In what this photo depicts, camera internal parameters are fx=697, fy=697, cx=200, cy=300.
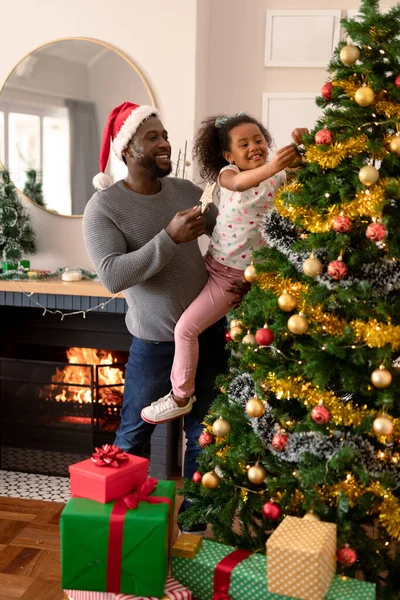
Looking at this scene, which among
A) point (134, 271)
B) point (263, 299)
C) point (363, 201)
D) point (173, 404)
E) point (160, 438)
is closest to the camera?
point (363, 201)

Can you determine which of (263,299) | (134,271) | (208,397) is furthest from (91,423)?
(263,299)

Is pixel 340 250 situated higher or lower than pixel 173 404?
higher

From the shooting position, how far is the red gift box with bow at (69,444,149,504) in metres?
1.81

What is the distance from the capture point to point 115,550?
68.6 inches

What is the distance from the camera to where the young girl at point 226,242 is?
7.02ft

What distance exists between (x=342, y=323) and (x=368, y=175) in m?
0.38

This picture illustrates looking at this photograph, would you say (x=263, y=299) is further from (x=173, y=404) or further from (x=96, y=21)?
(x=96, y=21)

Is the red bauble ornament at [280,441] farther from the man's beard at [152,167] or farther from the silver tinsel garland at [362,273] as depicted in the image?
the man's beard at [152,167]

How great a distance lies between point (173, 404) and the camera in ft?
7.41

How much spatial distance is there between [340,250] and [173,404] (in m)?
0.82

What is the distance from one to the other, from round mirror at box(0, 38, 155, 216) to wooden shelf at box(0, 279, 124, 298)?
43cm

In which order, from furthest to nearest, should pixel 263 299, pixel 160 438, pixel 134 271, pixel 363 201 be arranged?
pixel 160 438 < pixel 134 271 < pixel 263 299 < pixel 363 201

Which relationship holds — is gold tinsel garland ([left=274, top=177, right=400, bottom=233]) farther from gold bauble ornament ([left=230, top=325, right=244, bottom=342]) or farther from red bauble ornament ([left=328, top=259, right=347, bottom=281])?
gold bauble ornament ([left=230, top=325, right=244, bottom=342])

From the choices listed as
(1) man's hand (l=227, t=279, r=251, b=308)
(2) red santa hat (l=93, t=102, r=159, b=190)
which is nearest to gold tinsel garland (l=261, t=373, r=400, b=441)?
(1) man's hand (l=227, t=279, r=251, b=308)
